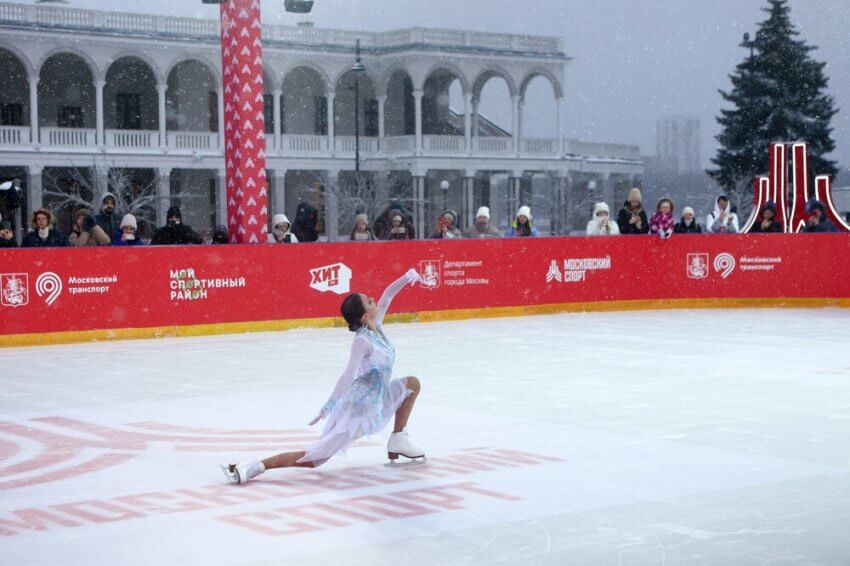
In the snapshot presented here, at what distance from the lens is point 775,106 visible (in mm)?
72875

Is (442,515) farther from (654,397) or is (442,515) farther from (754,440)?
(654,397)

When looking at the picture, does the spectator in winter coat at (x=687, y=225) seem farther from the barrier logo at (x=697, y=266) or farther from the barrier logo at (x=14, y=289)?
the barrier logo at (x=14, y=289)

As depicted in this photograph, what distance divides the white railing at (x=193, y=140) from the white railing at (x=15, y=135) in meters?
5.10

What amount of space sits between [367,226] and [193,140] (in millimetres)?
28920

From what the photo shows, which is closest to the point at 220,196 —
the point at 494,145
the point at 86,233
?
the point at 494,145

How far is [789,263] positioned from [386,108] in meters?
33.7

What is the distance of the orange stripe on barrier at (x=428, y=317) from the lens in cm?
1909

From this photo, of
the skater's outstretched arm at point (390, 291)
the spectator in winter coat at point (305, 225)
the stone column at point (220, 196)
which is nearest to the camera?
the skater's outstretched arm at point (390, 291)

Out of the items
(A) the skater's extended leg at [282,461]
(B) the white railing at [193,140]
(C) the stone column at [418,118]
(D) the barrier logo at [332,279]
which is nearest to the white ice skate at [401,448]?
(A) the skater's extended leg at [282,461]

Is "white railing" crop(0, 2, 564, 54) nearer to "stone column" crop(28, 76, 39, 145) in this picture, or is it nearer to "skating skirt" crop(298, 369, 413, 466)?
"stone column" crop(28, 76, 39, 145)

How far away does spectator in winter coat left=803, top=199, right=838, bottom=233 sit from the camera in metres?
24.8

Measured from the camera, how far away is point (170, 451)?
10.1m

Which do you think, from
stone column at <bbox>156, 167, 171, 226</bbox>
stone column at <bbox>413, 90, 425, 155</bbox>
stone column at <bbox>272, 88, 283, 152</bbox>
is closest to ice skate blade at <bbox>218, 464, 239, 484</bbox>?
stone column at <bbox>156, 167, 171, 226</bbox>

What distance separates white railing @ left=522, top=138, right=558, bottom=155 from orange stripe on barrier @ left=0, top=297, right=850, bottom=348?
3336cm
